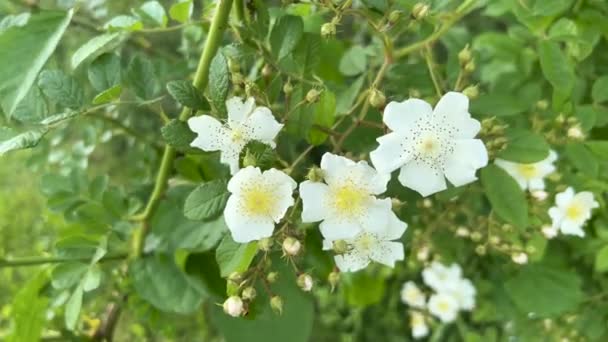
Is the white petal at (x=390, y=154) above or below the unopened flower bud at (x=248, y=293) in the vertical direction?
above

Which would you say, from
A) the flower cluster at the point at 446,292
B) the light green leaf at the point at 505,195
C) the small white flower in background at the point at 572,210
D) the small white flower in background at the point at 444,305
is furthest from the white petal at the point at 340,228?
the small white flower in background at the point at 444,305

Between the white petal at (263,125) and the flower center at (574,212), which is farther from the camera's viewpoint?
the flower center at (574,212)

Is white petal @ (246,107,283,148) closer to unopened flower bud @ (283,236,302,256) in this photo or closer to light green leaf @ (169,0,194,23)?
unopened flower bud @ (283,236,302,256)

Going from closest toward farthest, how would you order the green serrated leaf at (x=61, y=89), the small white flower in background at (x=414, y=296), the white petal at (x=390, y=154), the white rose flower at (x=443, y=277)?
1. the white petal at (x=390, y=154)
2. the green serrated leaf at (x=61, y=89)
3. the white rose flower at (x=443, y=277)
4. the small white flower in background at (x=414, y=296)

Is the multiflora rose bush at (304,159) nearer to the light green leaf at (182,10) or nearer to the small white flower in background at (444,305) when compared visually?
the light green leaf at (182,10)

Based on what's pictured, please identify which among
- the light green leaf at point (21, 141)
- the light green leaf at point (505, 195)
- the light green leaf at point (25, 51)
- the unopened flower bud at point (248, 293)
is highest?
the light green leaf at point (25, 51)

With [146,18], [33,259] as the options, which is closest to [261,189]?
[146,18]
